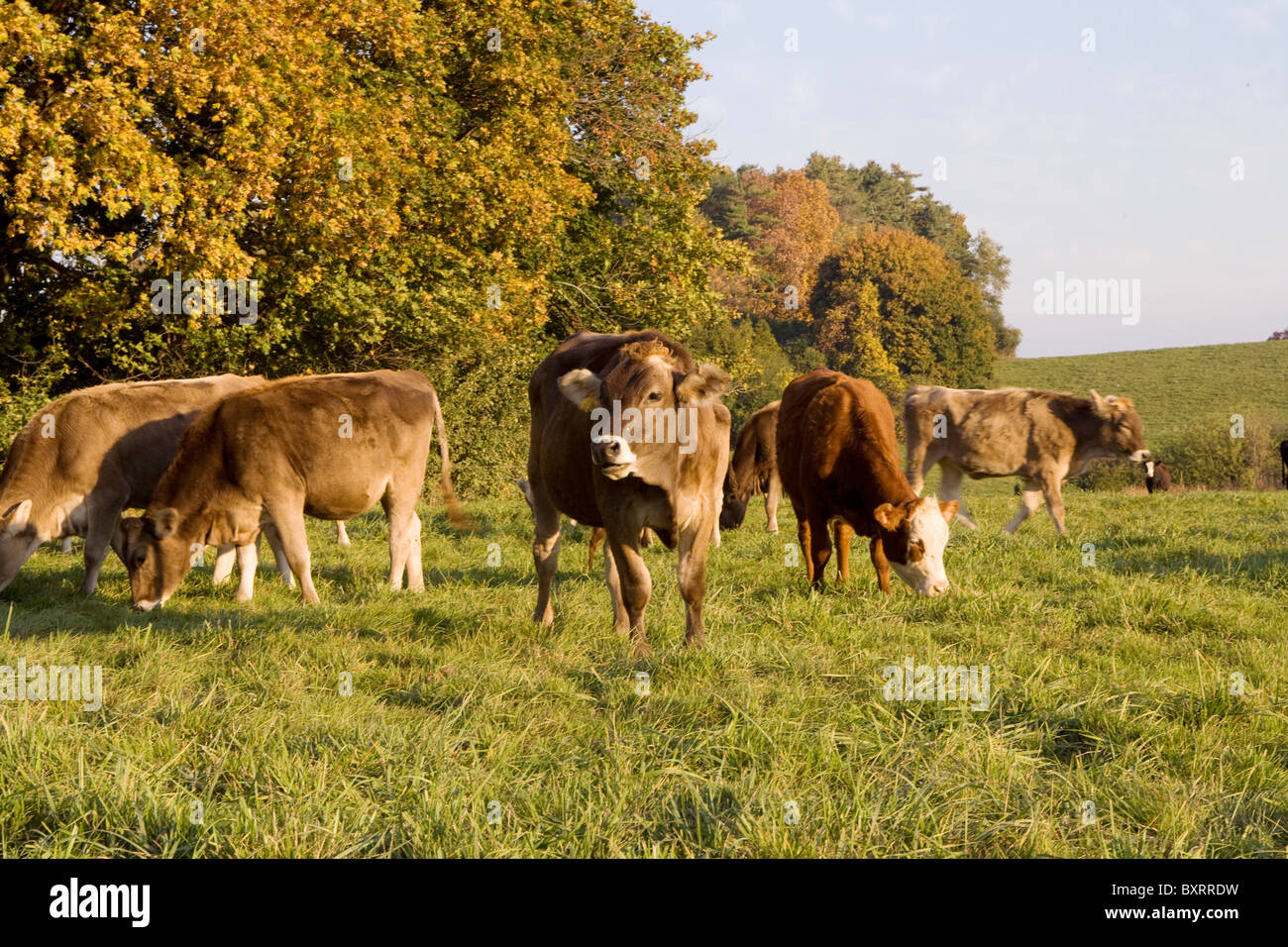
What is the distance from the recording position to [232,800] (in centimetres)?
372

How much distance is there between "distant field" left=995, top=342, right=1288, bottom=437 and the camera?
5166cm

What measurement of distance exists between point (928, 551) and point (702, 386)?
2909 millimetres

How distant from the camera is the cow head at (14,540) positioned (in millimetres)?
9227

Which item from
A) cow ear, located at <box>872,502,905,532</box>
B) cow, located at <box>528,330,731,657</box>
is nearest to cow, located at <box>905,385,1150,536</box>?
cow ear, located at <box>872,502,905,532</box>

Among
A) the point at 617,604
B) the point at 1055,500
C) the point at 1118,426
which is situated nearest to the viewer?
the point at 617,604

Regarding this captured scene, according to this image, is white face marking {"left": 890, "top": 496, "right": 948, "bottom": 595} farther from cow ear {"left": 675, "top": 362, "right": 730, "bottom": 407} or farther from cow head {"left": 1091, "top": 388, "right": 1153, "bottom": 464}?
cow head {"left": 1091, "top": 388, "right": 1153, "bottom": 464}

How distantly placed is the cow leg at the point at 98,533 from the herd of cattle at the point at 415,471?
1cm

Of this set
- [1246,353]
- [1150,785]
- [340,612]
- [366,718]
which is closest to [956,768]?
[1150,785]

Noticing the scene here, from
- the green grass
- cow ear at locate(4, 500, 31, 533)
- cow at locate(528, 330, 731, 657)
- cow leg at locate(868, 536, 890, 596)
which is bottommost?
the green grass

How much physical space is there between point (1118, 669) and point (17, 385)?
17295mm

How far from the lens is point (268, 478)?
8422 millimetres

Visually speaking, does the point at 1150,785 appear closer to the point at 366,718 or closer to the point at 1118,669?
the point at 1118,669

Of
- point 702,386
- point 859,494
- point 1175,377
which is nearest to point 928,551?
point 859,494

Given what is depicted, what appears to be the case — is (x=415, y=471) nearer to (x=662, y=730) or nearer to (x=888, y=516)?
(x=888, y=516)
